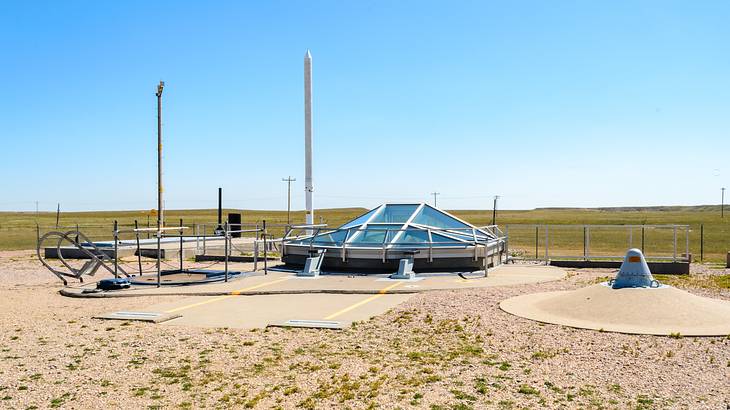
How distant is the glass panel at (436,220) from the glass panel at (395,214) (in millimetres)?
347

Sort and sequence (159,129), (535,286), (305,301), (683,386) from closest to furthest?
1. (683,386)
2. (305,301)
3. (535,286)
4. (159,129)

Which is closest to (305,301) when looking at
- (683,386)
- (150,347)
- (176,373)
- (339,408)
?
(150,347)

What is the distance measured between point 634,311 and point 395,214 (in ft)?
37.5

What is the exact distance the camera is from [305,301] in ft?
39.1

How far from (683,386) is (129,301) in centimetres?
966

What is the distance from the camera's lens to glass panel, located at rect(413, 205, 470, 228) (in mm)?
19516

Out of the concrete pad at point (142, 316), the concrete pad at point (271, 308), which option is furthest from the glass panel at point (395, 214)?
the concrete pad at point (142, 316)

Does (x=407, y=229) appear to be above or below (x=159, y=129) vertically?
below

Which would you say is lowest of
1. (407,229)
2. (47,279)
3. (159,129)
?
(47,279)

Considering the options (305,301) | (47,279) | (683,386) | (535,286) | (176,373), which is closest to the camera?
(683,386)

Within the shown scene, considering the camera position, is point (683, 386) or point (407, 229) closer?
point (683, 386)

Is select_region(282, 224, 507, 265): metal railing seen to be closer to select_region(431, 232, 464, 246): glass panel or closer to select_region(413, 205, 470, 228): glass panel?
select_region(431, 232, 464, 246): glass panel

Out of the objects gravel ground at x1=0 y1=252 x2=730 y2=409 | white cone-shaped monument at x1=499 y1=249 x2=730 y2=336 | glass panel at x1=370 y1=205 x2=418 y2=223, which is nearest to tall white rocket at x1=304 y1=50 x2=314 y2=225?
glass panel at x1=370 y1=205 x2=418 y2=223

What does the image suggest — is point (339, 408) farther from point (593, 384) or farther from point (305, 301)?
point (305, 301)
